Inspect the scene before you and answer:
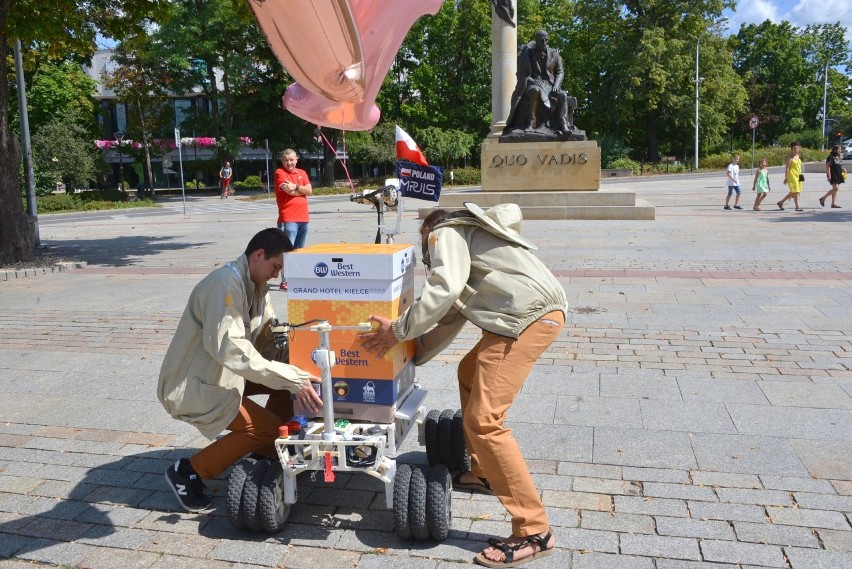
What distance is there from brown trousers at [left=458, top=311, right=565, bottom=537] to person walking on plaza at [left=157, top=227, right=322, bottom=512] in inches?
32.9

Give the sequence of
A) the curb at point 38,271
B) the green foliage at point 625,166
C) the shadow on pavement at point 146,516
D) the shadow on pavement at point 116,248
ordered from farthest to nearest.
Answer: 1. the green foliage at point 625,166
2. the shadow on pavement at point 116,248
3. the curb at point 38,271
4. the shadow on pavement at point 146,516

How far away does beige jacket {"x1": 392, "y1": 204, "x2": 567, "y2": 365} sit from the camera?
3.56 meters

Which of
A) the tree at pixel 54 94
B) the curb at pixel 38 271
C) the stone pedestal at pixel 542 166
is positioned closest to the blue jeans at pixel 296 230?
the curb at pixel 38 271

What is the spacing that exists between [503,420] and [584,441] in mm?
1524

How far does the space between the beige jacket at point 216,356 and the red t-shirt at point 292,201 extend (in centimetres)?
718

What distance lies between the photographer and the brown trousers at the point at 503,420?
359 cm

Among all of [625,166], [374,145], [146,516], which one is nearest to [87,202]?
[374,145]

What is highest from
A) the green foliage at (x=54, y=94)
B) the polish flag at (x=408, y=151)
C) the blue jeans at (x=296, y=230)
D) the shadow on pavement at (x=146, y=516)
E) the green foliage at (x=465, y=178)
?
the green foliage at (x=54, y=94)

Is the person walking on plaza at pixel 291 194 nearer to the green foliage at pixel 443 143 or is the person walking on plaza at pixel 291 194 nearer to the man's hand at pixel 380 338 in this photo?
the man's hand at pixel 380 338

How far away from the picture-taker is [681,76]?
53344 mm

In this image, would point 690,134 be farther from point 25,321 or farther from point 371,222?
point 25,321

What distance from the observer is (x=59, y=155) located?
3938 centimetres

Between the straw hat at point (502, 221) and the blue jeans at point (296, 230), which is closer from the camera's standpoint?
the straw hat at point (502, 221)

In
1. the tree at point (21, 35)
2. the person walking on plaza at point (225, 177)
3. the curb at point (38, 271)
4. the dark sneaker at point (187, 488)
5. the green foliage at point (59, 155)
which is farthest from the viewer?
the person walking on plaza at point (225, 177)
